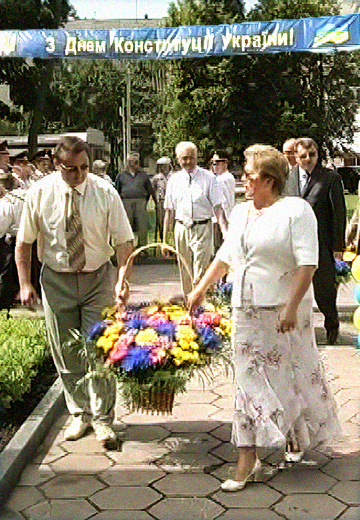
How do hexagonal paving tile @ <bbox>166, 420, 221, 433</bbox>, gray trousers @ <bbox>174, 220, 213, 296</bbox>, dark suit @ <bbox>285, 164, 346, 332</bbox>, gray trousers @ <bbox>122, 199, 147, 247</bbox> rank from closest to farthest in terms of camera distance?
hexagonal paving tile @ <bbox>166, 420, 221, 433</bbox> → dark suit @ <bbox>285, 164, 346, 332</bbox> → gray trousers @ <bbox>174, 220, 213, 296</bbox> → gray trousers @ <bbox>122, 199, 147, 247</bbox>

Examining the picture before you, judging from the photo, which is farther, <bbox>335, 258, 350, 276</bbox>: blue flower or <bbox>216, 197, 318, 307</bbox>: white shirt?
<bbox>335, 258, 350, 276</bbox>: blue flower

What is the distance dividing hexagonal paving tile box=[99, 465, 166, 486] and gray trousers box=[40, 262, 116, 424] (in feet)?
1.65

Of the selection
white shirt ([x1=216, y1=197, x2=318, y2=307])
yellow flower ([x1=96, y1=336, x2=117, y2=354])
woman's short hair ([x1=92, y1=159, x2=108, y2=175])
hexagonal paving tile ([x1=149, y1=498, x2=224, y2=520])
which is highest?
woman's short hair ([x1=92, y1=159, x2=108, y2=175])

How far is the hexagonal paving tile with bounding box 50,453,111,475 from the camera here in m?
4.43

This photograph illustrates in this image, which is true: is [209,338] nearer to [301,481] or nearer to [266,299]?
[266,299]

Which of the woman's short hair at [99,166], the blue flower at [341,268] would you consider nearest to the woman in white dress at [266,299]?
the blue flower at [341,268]

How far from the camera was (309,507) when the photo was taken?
3859 millimetres

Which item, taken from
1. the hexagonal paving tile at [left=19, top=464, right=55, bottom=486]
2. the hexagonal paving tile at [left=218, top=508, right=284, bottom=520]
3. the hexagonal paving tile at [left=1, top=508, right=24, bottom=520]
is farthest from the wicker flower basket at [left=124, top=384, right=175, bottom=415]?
the hexagonal paving tile at [left=1, top=508, right=24, bottom=520]

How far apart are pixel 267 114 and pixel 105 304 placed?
36.9 feet

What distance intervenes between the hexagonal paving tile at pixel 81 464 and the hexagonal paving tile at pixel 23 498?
0.29 m

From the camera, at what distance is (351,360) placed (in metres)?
6.80

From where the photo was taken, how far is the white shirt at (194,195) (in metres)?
8.68

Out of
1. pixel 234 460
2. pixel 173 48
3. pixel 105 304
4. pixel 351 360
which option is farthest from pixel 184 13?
pixel 234 460

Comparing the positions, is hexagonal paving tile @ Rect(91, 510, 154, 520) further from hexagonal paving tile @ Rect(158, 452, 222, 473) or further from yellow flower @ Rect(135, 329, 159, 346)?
yellow flower @ Rect(135, 329, 159, 346)
